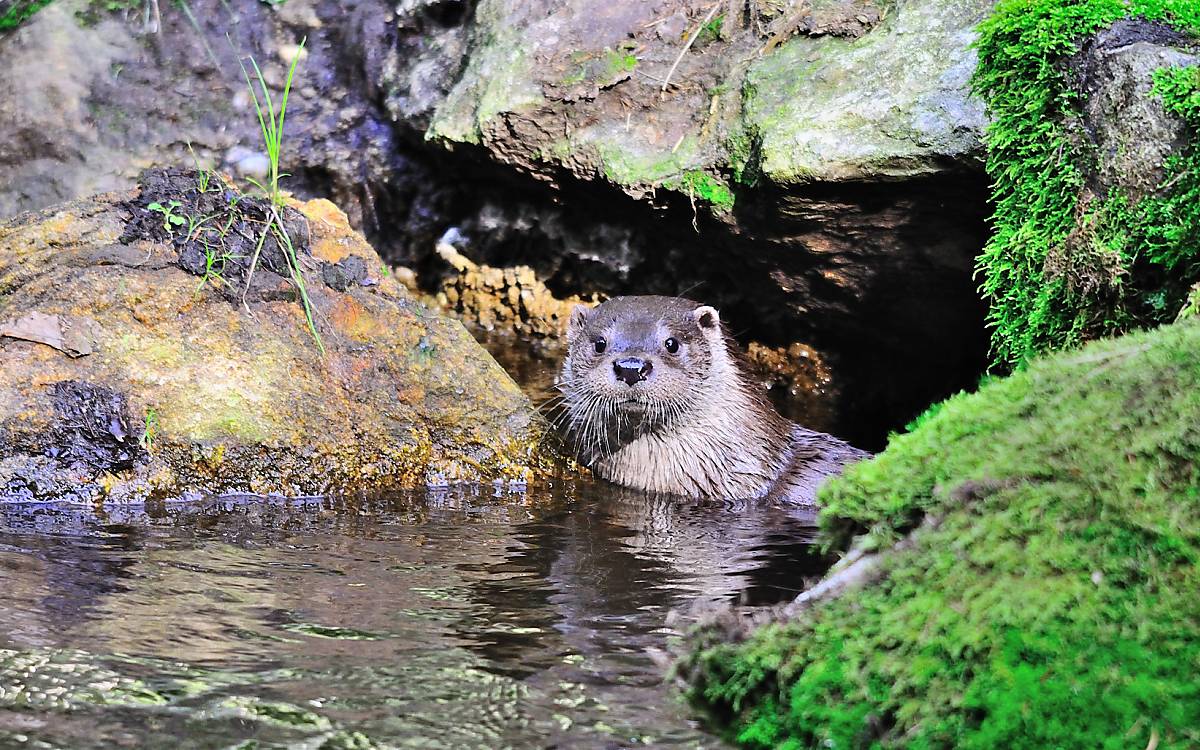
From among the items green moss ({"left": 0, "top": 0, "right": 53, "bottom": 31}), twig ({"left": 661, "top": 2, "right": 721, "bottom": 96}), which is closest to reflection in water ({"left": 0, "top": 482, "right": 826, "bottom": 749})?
twig ({"left": 661, "top": 2, "right": 721, "bottom": 96})

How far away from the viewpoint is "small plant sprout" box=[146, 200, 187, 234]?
223 inches

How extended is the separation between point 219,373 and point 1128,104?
13.7ft

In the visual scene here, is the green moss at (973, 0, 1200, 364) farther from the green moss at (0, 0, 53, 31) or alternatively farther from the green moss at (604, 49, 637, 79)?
the green moss at (0, 0, 53, 31)

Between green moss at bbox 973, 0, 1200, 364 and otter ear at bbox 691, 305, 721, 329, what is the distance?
5.38 feet

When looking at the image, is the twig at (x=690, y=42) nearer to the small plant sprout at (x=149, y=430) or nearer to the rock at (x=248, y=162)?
the rock at (x=248, y=162)

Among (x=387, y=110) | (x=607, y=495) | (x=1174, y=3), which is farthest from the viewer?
(x=387, y=110)

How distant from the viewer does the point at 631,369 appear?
5727 mm

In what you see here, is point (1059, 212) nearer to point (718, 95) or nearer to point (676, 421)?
point (676, 421)

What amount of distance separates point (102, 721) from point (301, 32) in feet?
23.1

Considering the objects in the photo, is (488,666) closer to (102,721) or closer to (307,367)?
(102,721)

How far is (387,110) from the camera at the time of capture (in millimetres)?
8391

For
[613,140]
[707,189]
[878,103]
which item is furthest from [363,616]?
[613,140]

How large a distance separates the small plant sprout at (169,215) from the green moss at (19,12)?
3.74m

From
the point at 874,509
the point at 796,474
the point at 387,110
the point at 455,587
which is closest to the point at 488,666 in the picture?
the point at 455,587
